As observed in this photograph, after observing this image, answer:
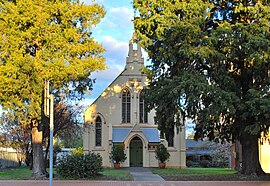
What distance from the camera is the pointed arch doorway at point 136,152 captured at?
4262 centimetres

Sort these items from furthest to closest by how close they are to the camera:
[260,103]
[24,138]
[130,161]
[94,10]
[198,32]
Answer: [24,138] < [130,161] < [94,10] < [198,32] < [260,103]

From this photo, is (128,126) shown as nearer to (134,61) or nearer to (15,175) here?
(134,61)

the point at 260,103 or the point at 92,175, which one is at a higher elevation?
the point at 260,103

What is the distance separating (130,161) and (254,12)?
2475 centimetres

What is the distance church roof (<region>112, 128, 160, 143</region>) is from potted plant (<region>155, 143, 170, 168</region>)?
1360mm

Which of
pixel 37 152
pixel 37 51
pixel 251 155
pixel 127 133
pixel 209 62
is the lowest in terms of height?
pixel 251 155

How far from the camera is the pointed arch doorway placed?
42.6 metres

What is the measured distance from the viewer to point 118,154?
40094 mm

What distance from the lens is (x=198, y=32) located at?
2202 cm

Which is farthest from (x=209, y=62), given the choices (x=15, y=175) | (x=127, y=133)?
(x=127, y=133)

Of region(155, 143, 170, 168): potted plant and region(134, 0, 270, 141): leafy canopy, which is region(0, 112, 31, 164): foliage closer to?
region(155, 143, 170, 168): potted plant

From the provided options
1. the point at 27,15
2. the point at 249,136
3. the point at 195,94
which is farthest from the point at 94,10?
the point at 249,136

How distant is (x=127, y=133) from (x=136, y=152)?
2194 mm

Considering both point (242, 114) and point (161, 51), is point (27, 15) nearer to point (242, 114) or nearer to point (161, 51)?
point (161, 51)
